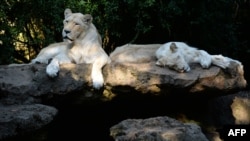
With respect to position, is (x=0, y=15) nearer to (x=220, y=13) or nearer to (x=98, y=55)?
(x=98, y=55)

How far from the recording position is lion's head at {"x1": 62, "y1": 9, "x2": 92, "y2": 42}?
25.4ft

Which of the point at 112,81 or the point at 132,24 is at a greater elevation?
the point at 132,24

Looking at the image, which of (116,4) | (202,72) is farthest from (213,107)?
(116,4)

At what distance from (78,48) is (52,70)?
78cm

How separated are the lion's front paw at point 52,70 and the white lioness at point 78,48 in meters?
0.09

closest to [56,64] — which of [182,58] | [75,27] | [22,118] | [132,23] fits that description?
[75,27]

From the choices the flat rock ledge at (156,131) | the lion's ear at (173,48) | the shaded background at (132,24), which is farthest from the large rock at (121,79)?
the shaded background at (132,24)

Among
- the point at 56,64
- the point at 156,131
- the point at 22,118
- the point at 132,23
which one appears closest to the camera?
the point at 156,131

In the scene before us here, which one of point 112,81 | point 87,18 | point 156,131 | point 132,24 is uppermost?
point 87,18

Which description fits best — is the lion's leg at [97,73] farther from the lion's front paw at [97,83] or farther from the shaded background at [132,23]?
the shaded background at [132,23]

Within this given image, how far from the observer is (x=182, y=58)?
25.8 feet

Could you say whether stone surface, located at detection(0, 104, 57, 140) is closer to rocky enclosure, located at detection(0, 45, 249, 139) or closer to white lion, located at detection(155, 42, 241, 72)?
rocky enclosure, located at detection(0, 45, 249, 139)

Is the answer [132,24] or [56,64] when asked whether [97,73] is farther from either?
[132,24]

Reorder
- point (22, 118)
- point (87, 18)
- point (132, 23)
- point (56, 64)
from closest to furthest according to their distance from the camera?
point (22, 118)
point (56, 64)
point (87, 18)
point (132, 23)
